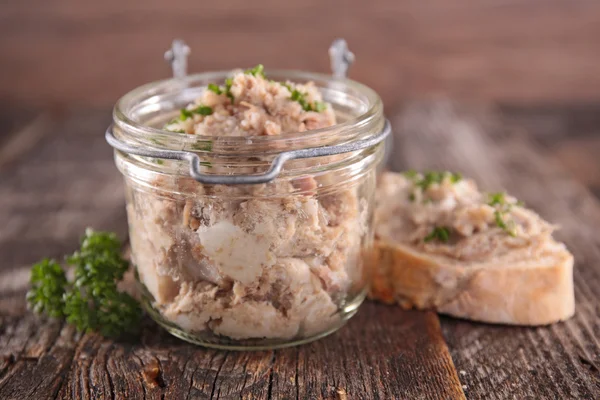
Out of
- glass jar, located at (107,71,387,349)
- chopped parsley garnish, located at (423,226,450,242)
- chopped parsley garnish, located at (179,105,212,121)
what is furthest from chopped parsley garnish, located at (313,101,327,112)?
chopped parsley garnish, located at (423,226,450,242)

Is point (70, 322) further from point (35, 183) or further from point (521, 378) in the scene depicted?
point (35, 183)

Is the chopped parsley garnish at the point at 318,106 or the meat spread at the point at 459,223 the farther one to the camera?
the meat spread at the point at 459,223

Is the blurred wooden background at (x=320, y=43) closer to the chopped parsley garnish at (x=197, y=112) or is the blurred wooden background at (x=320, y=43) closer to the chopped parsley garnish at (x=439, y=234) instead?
the chopped parsley garnish at (x=439, y=234)

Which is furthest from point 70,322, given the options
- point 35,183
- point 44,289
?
point 35,183

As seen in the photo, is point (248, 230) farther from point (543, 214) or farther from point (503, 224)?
point (543, 214)

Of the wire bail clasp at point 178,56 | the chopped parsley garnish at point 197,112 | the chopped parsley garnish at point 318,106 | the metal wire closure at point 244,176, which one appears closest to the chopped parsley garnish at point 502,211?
the metal wire closure at point 244,176

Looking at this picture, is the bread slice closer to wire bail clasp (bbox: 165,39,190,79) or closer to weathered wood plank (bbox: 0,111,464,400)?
weathered wood plank (bbox: 0,111,464,400)
